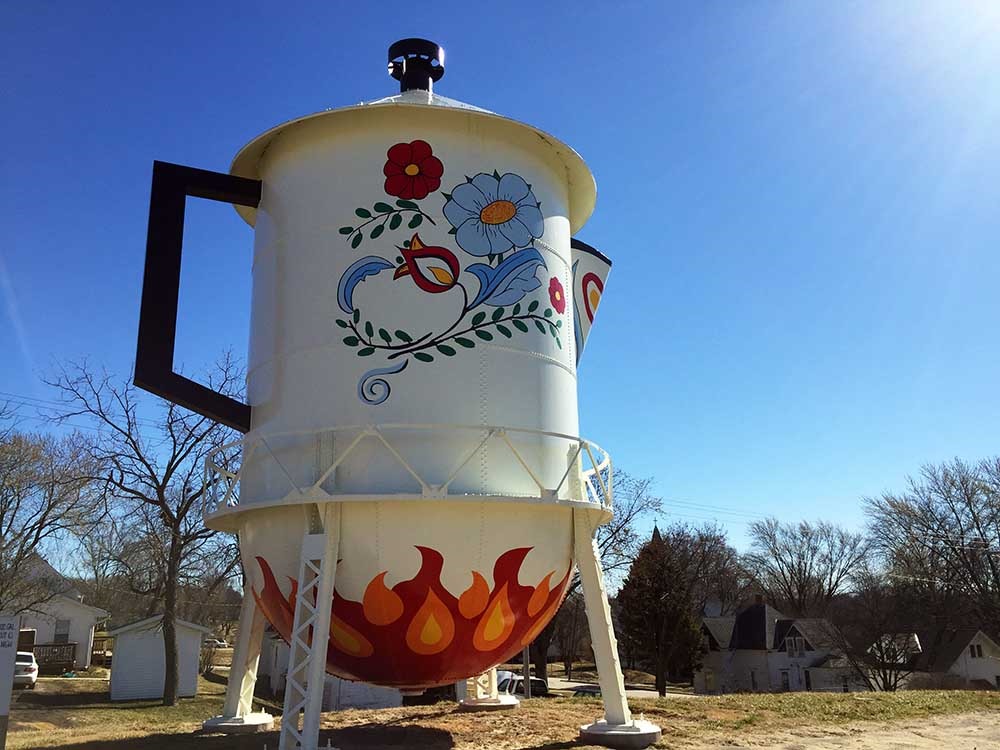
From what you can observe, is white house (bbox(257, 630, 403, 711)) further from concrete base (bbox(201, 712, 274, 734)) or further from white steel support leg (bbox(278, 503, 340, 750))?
white steel support leg (bbox(278, 503, 340, 750))

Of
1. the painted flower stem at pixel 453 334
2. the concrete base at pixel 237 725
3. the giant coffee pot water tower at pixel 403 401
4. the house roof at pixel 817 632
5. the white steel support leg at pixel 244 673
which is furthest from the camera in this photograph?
the house roof at pixel 817 632

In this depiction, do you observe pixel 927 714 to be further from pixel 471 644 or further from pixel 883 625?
pixel 883 625

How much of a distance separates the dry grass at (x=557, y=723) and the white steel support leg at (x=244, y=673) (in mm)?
549

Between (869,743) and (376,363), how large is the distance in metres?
9.03

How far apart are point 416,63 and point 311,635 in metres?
8.83

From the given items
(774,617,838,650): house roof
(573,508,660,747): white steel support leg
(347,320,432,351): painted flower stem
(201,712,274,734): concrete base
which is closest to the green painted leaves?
(347,320,432,351): painted flower stem

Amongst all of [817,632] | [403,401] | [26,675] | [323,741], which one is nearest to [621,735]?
[323,741]

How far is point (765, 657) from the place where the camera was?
5609cm

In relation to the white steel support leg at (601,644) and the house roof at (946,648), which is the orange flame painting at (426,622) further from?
the house roof at (946,648)

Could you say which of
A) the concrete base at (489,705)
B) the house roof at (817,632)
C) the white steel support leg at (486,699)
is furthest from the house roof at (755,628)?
the concrete base at (489,705)

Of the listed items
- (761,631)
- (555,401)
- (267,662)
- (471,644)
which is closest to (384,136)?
(555,401)

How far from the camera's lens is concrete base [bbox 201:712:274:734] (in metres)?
12.4

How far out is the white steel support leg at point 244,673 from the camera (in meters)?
12.6

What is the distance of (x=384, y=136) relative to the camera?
36.4ft
